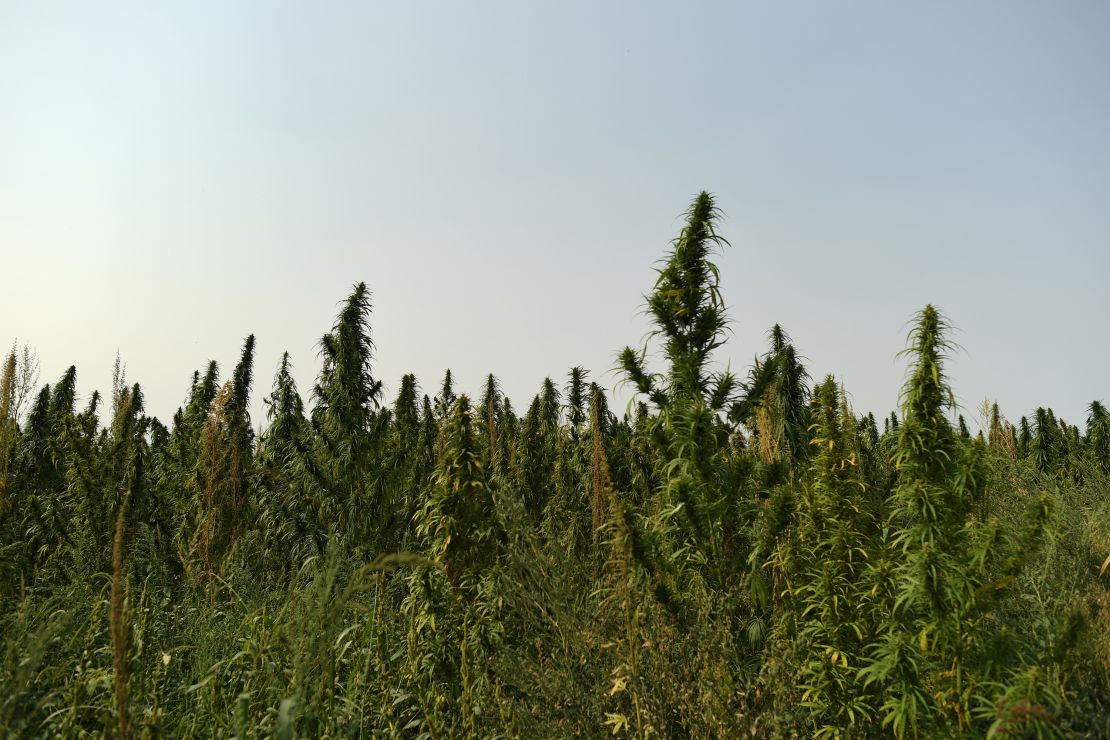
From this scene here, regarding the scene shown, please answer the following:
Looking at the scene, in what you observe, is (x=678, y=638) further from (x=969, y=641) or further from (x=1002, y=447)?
(x=1002, y=447)

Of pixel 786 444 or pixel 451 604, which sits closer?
pixel 451 604

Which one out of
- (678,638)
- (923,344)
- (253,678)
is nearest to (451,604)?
(253,678)

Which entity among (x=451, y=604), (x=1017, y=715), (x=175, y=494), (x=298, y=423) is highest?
(x=298, y=423)

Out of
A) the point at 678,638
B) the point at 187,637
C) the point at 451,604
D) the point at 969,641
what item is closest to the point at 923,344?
the point at 969,641

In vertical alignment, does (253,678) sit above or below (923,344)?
below

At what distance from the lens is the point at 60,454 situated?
10172mm

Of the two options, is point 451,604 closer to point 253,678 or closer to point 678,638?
point 253,678

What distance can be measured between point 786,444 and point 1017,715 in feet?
25.7

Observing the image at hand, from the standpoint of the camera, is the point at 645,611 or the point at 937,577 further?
the point at 645,611

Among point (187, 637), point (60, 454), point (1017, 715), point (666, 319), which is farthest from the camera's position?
point (60, 454)

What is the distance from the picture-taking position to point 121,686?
75.0 inches

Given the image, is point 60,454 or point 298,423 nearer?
point 60,454

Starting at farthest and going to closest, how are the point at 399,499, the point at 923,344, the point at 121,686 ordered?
the point at 399,499 < the point at 923,344 < the point at 121,686

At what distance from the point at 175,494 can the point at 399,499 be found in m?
3.87
